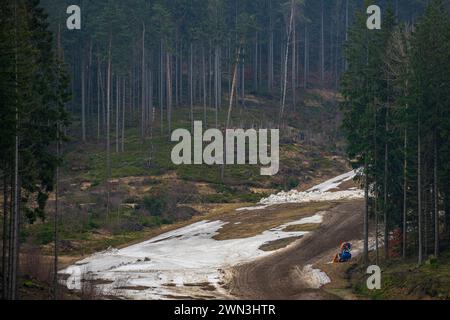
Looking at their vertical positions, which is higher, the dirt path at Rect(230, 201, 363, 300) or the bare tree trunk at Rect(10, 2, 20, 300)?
the bare tree trunk at Rect(10, 2, 20, 300)

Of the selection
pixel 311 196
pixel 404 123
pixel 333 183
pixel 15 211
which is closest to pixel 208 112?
pixel 333 183

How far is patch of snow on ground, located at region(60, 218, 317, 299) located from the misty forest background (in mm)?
3282

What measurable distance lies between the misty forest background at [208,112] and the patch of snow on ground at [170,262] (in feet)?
10.8

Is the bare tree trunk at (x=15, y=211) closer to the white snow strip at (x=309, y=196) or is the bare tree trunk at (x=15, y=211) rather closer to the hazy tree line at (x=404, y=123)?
the hazy tree line at (x=404, y=123)

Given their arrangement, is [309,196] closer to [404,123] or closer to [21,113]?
[404,123]

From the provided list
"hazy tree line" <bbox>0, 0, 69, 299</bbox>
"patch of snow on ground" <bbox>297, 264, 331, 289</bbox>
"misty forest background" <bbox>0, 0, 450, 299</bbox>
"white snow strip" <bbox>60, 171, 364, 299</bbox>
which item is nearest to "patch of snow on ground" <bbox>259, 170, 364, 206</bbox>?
"misty forest background" <bbox>0, 0, 450, 299</bbox>

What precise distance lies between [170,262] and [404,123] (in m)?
16.9

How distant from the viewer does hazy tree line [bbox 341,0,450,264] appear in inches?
1608

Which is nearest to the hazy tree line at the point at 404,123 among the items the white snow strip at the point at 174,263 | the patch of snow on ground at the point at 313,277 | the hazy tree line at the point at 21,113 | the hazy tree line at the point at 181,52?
the patch of snow on ground at the point at 313,277

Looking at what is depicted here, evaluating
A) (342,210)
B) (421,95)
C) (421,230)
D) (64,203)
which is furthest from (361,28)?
(64,203)

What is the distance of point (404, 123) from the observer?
137ft

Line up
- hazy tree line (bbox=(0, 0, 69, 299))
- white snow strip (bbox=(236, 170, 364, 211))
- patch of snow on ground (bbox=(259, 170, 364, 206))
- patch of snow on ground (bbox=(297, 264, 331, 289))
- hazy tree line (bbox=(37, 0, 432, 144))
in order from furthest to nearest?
hazy tree line (bbox=(37, 0, 432, 144)) < patch of snow on ground (bbox=(259, 170, 364, 206)) < white snow strip (bbox=(236, 170, 364, 211)) < patch of snow on ground (bbox=(297, 264, 331, 289)) < hazy tree line (bbox=(0, 0, 69, 299))

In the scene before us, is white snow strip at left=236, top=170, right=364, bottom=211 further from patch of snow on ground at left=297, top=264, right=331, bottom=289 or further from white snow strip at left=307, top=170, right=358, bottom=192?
patch of snow on ground at left=297, top=264, right=331, bottom=289
